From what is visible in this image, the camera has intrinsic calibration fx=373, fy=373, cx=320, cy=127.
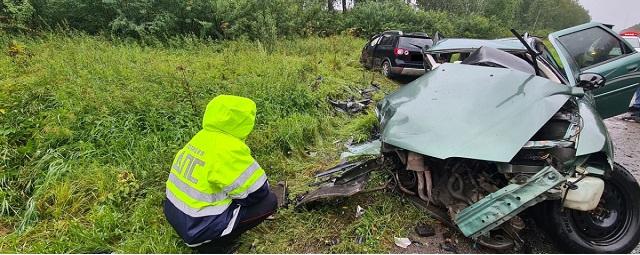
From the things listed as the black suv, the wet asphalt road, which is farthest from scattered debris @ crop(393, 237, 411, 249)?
the black suv

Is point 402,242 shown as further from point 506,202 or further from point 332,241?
point 506,202

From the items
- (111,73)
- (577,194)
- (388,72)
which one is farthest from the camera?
(388,72)

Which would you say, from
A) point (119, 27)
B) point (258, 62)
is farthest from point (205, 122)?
point (119, 27)

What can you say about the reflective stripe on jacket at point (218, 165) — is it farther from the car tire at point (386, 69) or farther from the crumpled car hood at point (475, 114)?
the car tire at point (386, 69)

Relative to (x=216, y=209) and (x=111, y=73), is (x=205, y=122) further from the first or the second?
(x=111, y=73)

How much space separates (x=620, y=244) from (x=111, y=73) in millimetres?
6137

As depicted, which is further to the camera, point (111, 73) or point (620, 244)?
point (111, 73)

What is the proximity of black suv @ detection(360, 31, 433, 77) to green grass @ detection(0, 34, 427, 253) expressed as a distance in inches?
112

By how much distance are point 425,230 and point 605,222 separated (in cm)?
119

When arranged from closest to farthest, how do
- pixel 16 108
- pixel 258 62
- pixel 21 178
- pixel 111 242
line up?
pixel 111 242, pixel 21 178, pixel 16 108, pixel 258 62

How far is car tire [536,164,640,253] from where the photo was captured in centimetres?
246

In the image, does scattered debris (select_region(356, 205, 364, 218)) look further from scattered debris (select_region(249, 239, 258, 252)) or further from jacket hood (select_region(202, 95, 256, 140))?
jacket hood (select_region(202, 95, 256, 140))

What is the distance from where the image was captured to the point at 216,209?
2.45m

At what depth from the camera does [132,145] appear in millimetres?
4055
